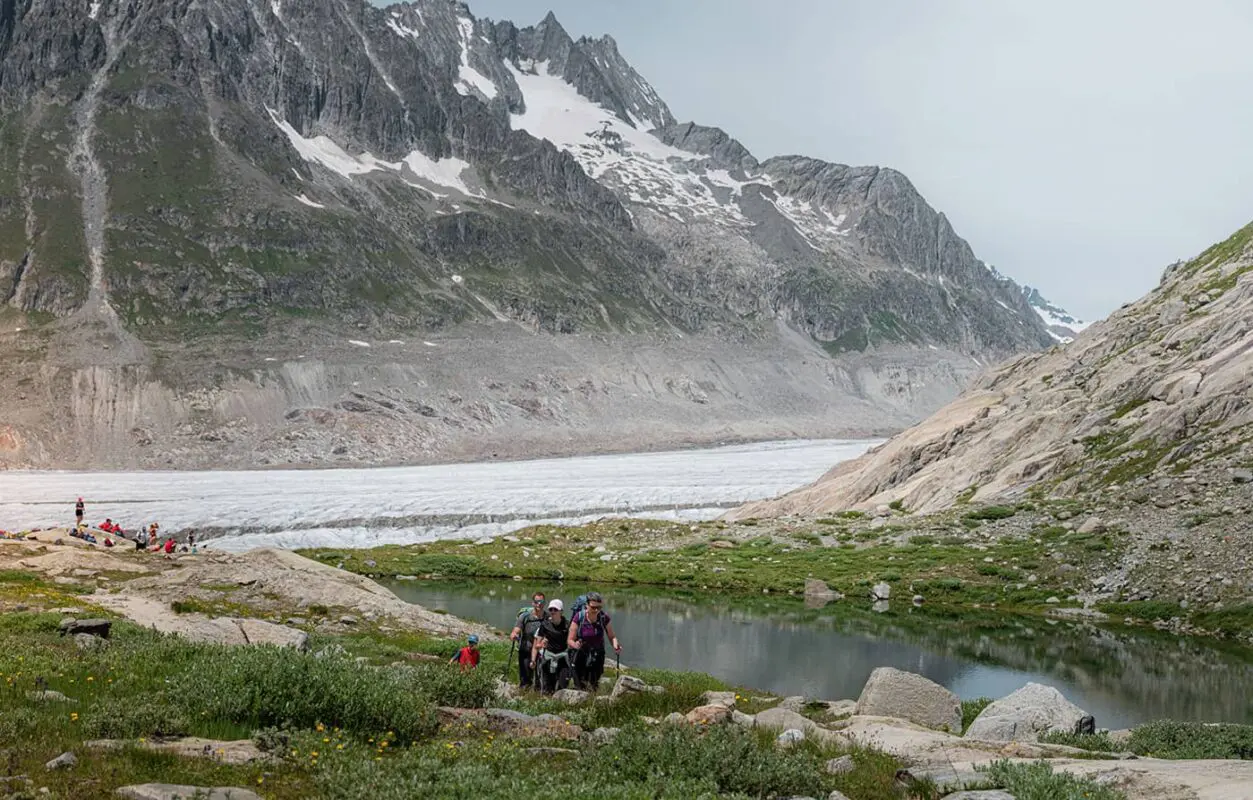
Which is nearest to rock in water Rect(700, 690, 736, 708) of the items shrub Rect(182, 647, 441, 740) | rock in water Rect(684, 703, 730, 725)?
rock in water Rect(684, 703, 730, 725)

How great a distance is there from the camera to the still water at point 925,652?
2927 centimetres

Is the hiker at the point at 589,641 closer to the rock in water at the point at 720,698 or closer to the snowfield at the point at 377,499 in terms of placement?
the rock in water at the point at 720,698

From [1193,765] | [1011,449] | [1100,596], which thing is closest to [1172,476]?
[1100,596]

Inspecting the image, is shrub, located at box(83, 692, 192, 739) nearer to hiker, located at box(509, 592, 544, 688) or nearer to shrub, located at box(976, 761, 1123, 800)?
hiker, located at box(509, 592, 544, 688)

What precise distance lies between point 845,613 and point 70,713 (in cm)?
3706

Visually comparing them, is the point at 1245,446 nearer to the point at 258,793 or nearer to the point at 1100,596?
the point at 1100,596

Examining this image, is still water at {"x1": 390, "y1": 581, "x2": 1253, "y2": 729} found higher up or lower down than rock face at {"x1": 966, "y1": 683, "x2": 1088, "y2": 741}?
lower down

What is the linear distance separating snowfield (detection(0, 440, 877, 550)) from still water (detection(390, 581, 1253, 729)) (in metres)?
33.6

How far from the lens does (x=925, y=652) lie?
35875 millimetres

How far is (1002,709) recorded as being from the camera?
59.3 feet

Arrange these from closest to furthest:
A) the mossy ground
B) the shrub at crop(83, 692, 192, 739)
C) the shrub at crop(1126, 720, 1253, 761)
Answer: the shrub at crop(83, 692, 192, 739), the shrub at crop(1126, 720, 1253, 761), the mossy ground

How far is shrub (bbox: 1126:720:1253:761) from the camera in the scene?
1498 cm

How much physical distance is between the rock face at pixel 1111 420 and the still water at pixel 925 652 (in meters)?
13.3

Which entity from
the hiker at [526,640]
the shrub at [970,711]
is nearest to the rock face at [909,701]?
the shrub at [970,711]
